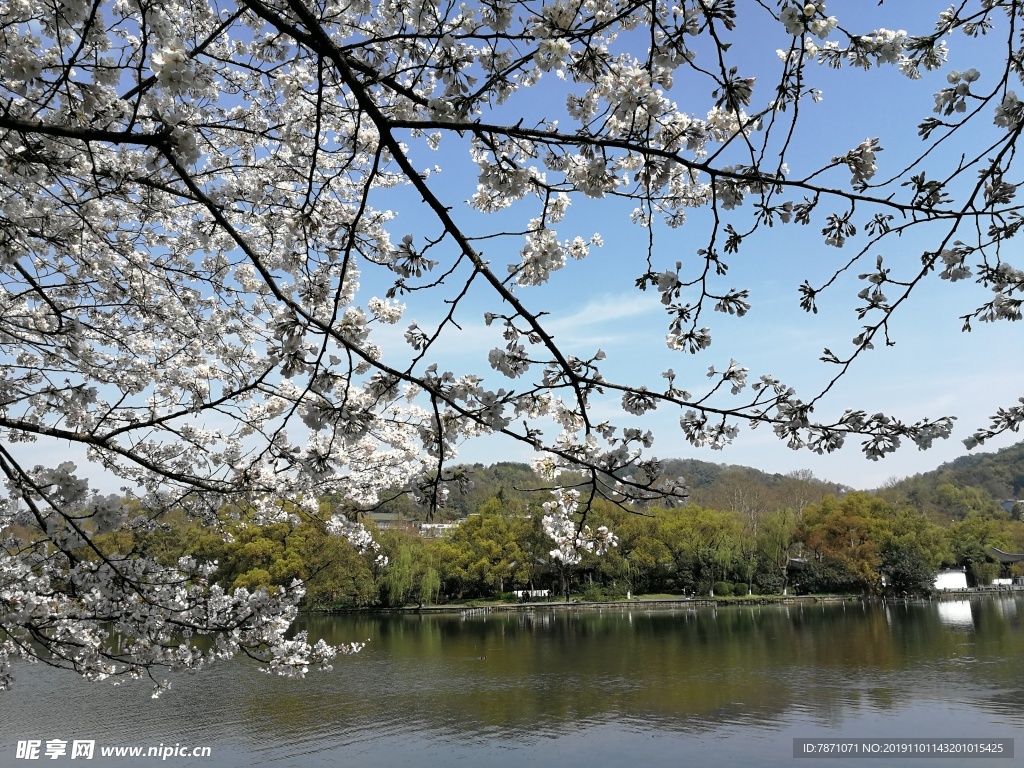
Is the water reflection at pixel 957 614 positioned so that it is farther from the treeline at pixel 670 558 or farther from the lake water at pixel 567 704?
the lake water at pixel 567 704

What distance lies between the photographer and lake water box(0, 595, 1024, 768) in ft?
32.4

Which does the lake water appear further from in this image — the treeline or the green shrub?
the green shrub

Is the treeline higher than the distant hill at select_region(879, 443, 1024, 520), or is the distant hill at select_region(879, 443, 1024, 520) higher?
the distant hill at select_region(879, 443, 1024, 520)

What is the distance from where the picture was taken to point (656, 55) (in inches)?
75.2

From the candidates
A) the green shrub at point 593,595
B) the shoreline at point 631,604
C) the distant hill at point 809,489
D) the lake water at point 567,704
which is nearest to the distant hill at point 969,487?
the distant hill at point 809,489

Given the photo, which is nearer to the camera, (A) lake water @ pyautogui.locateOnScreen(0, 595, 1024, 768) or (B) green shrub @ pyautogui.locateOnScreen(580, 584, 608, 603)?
(A) lake water @ pyautogui.locateOnScreen(0, 595, 1024, 768)

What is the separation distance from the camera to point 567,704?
1238 cm

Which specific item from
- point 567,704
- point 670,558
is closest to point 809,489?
point 670,558

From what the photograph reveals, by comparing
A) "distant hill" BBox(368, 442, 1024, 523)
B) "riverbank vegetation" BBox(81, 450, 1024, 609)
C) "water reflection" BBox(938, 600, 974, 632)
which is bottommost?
"water reflection" BBox(938, 600, 974, 632)

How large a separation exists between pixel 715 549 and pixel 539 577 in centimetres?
954

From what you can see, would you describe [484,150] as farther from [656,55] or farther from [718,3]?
[718,3]

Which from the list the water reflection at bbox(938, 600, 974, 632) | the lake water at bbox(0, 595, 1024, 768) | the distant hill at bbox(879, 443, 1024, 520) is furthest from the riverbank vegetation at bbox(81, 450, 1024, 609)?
the distant hill at bbox(879, 443, 1024, 520)

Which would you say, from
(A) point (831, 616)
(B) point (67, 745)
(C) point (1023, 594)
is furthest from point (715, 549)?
(B) point (67, 745)

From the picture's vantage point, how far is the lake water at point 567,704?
9.88 m
